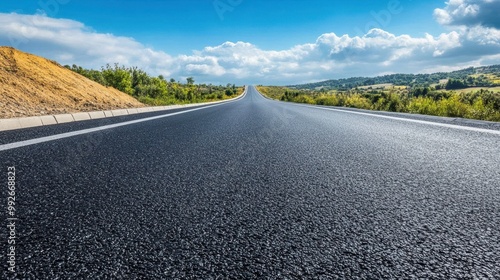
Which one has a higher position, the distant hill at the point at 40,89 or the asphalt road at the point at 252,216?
the distant hill at the point at 40,89

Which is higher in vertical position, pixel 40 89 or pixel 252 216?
pixel 40 89

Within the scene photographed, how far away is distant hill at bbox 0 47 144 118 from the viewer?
10695 millimetres

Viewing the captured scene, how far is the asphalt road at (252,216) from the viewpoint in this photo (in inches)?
49.1

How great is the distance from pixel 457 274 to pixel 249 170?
1.97m

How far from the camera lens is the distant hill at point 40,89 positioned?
35.1ft

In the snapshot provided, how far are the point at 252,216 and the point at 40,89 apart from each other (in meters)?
14.2

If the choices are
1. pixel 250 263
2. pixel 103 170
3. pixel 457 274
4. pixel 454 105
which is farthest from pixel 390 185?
pixel 454 105

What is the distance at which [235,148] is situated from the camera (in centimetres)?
432

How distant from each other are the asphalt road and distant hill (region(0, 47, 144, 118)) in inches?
329

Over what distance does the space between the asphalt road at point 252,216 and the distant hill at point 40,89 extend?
8353 millimetres

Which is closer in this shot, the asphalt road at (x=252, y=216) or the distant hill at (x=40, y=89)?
the asphalt road at (x=252, y=216)

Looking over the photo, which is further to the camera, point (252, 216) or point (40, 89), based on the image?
point (40, 89)

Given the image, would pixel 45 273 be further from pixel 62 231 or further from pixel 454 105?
pixel 454 105

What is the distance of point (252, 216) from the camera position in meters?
1.78
